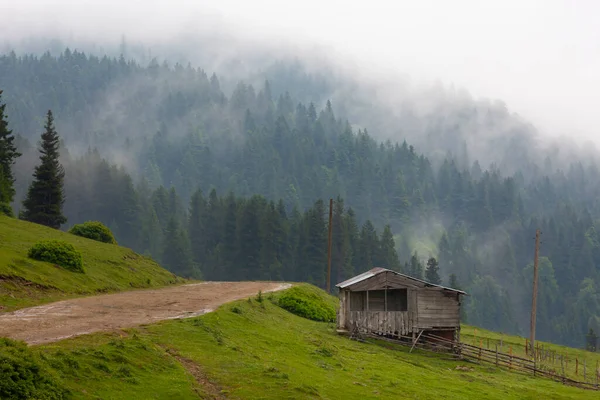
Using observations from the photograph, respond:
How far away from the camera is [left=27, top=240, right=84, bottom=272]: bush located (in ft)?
136

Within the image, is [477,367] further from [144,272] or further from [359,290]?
[144,272]

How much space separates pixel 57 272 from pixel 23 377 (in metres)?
27.4

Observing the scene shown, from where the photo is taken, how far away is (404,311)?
4831 centimetres

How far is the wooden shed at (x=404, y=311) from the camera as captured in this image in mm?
47406

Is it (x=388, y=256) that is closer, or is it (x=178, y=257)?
(x=178, y=257)

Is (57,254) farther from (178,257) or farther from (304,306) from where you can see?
(178,257)

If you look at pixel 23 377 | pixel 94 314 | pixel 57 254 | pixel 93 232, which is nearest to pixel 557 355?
pixel 93 232

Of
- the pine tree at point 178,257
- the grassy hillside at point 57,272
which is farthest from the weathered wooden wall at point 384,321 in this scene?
the pine tree at point 178,257

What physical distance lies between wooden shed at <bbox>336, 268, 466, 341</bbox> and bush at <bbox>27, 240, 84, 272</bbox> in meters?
22.3

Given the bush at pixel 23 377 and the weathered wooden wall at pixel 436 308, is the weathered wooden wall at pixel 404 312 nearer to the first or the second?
the weathered wooden wall at pixel 436 308

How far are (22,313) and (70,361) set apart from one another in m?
11.6

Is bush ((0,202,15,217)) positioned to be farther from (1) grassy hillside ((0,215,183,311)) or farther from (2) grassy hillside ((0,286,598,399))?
(2) grassy hillside ((0,286,598,399))

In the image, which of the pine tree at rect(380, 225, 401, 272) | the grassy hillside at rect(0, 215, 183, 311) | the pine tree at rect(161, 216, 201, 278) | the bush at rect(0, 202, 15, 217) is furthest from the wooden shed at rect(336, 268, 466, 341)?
the pine tree at rect(380, 225, 401, 272)

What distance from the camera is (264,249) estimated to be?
127000 mm
